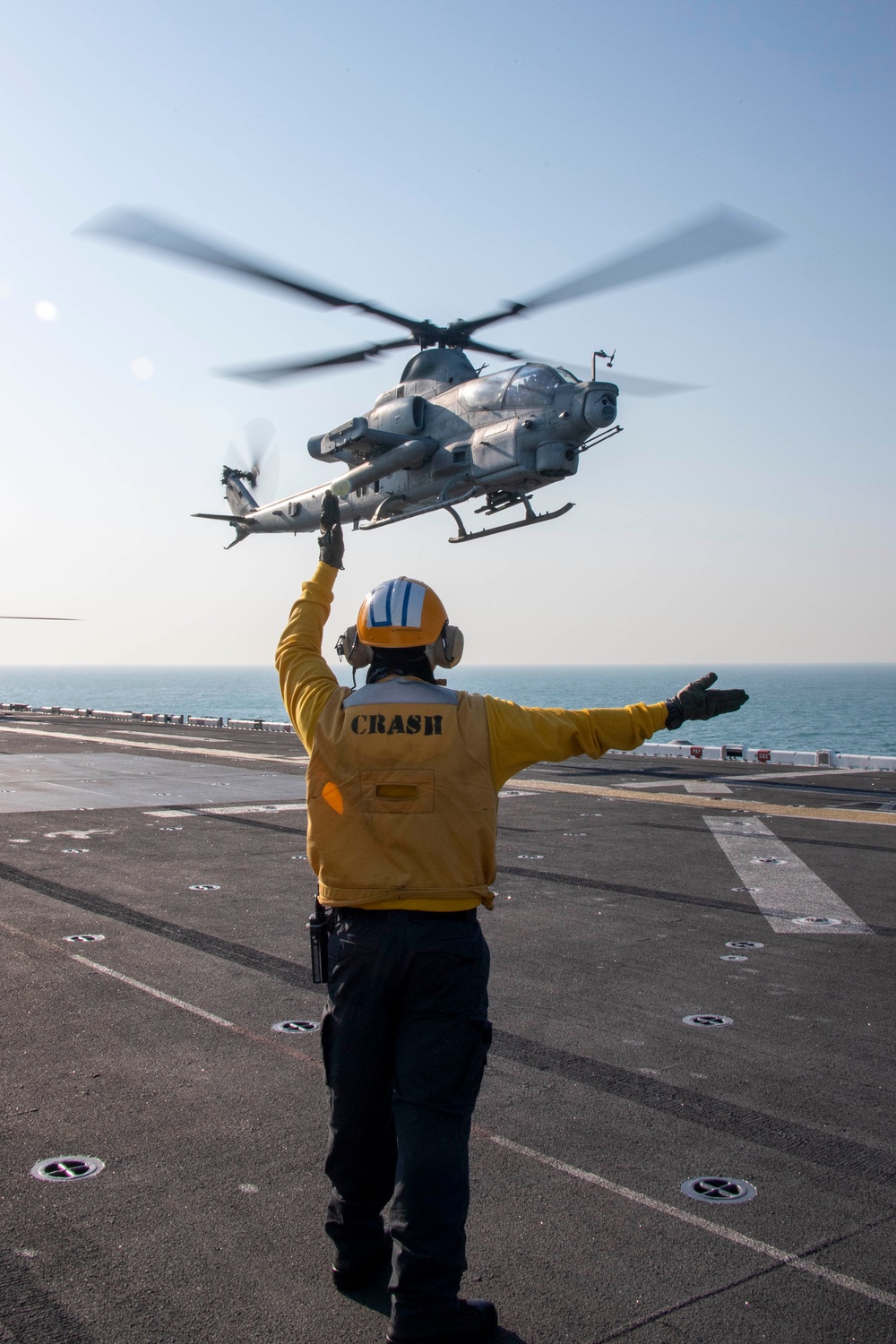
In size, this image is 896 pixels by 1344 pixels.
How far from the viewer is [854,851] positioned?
1236cm

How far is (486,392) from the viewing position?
68.5ft

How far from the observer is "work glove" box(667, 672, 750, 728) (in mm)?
3639

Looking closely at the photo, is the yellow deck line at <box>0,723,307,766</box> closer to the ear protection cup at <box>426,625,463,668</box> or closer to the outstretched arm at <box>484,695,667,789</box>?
the ear protection cup at <box>426,625,463,668</box>

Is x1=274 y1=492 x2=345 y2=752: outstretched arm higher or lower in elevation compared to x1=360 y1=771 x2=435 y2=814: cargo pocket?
higher

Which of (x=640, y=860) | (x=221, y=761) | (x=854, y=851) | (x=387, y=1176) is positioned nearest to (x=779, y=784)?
(x=854, y=851)

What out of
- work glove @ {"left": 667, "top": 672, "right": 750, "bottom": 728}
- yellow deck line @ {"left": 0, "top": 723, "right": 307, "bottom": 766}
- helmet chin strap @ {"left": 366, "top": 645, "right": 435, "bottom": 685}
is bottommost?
yellow deck line @ {"left": 0, "top": 723, "right": 307, "bottom": 766}

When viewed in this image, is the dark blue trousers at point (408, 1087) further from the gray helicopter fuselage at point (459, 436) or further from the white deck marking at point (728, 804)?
the gray helicopter fuselage at point (459, 436)

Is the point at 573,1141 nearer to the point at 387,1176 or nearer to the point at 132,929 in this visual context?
the point at 387,1176

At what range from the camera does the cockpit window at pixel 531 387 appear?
2008 cm

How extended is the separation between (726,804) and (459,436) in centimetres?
945

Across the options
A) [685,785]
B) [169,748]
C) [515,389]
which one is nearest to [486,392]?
[515,389]

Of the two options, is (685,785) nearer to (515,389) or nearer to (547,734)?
(515,389)

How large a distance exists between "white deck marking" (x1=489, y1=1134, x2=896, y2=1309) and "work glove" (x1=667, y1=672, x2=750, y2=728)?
6.00 feet

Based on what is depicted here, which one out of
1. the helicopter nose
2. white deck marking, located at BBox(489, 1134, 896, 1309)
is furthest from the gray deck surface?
the helicopter nose
